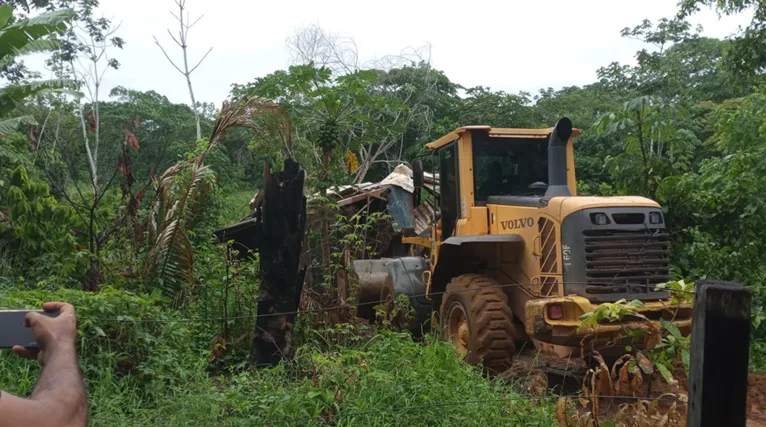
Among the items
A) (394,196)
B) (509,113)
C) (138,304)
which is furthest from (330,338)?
(509,113)

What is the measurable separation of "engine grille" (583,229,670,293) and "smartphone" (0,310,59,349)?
193 inches

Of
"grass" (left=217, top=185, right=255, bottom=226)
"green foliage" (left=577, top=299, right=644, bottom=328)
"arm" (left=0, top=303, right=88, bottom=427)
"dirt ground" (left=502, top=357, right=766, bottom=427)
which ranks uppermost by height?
"grass" (left=217, top=185, right=255, bottom=226)

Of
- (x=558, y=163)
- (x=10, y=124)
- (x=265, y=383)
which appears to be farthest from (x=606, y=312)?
(x=10, y=124)

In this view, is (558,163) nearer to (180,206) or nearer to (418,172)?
(418,172)

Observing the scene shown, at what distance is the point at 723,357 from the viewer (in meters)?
2.44

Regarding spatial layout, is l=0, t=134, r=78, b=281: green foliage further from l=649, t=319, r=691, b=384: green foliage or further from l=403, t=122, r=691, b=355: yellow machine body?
l=649, t=319, r=691, b=384: green foliage

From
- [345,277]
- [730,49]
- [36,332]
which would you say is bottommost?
[345,277]

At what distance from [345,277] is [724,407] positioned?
5.08 metres

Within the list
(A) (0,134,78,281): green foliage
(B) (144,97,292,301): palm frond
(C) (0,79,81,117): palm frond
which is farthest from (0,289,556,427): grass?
(C) (0,79,81,117): palm frond

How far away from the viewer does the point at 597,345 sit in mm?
5676

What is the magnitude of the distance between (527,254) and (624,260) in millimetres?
1006

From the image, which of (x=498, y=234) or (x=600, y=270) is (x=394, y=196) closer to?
(x=498, y=234)

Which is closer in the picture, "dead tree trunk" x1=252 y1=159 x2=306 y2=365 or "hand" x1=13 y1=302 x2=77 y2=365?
"hand" x1=13 y1=302 x2=77 y2=365

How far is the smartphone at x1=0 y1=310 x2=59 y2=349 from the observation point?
172 centimetres
